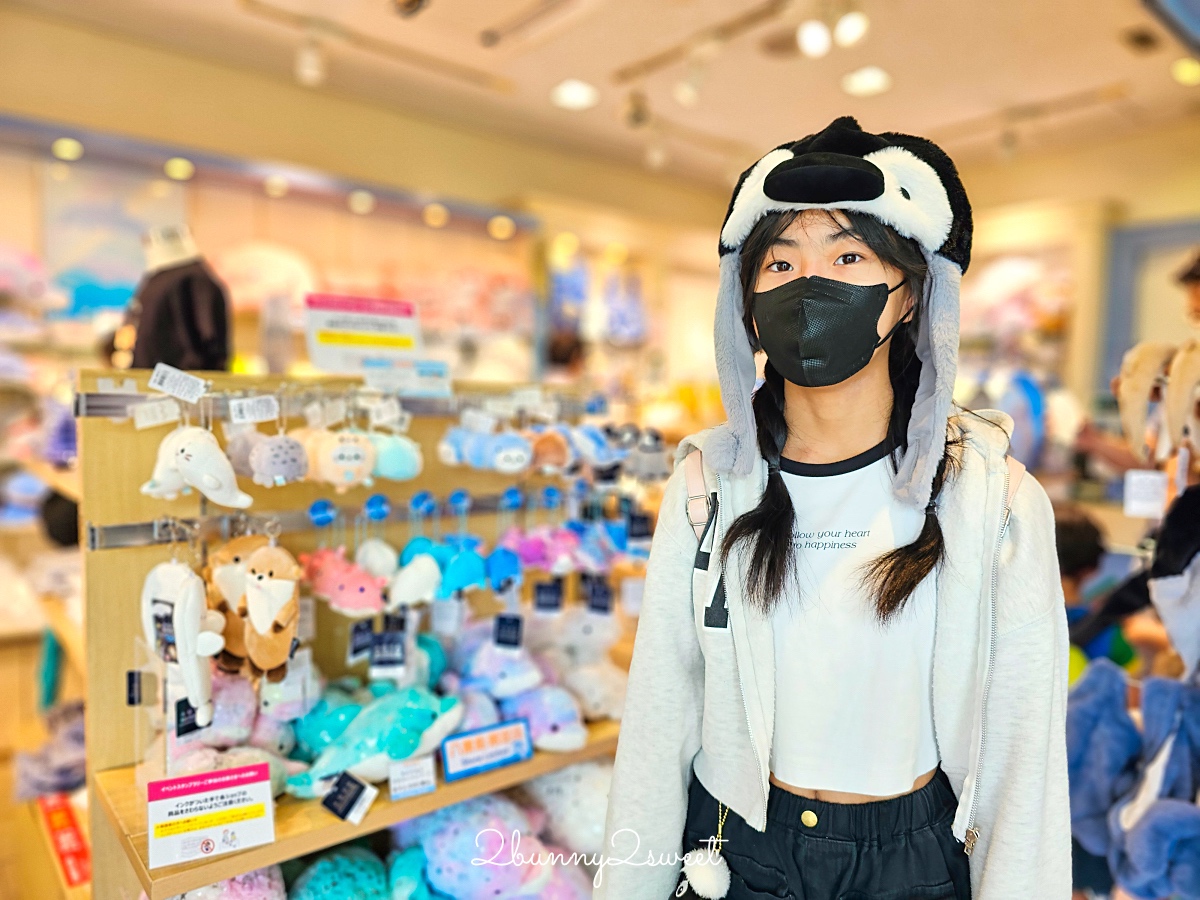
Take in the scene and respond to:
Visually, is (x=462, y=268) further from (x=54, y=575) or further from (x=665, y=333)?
(x=54, y=575)

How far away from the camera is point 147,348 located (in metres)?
1.87

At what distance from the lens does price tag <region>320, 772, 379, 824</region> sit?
1.32m

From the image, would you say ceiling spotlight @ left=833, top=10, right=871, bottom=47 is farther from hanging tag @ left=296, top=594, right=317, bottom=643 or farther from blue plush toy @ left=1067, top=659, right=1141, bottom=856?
hanging tag @ left=296, top=594, right=317, bottom=643

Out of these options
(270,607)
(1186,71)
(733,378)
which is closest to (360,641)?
(270,607)

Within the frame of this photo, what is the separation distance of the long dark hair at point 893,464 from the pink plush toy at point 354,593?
70cm

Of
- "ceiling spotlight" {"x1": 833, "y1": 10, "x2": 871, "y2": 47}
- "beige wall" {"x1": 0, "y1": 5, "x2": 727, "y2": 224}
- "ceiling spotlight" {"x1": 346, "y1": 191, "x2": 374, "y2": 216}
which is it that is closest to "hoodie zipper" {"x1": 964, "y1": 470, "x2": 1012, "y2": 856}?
"ceiling spotlight" {"x1": 833, "y1": 10, "x2": 871, "y2": 47}

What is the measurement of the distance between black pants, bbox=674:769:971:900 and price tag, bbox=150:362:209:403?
1097 mm

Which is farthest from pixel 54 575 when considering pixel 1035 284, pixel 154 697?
pixel 1035 284

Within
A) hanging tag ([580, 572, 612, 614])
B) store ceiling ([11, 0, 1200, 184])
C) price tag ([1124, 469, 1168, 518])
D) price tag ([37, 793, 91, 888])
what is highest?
store ceiling ([11, 0, 1200, 184])

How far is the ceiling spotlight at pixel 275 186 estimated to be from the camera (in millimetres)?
3949

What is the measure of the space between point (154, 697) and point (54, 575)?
67.6 inches

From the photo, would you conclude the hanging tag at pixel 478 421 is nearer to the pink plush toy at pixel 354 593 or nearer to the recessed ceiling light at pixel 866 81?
the pink plush toy at pixel 354 593

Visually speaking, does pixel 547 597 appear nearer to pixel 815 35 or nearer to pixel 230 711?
pixel 230 711

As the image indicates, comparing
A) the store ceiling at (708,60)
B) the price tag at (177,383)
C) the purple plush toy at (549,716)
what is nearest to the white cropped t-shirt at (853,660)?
the purple plush toy at (549,716)
